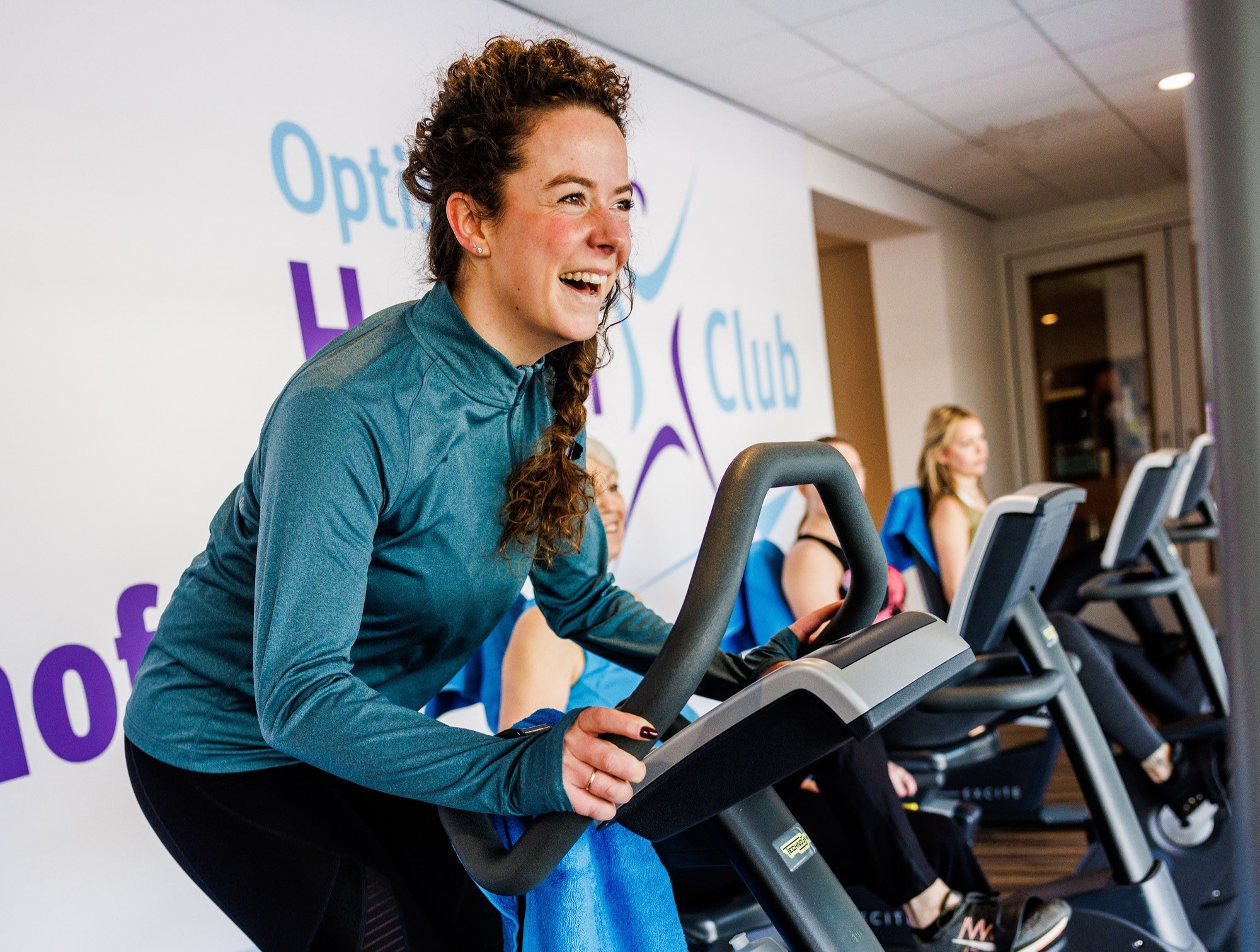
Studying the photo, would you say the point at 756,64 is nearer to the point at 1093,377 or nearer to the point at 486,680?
the point at 486,680

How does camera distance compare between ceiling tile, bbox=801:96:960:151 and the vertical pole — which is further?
ceiling tile, bbox=801:96:960:151

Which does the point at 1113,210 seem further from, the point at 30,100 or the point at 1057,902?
the point at 30,100

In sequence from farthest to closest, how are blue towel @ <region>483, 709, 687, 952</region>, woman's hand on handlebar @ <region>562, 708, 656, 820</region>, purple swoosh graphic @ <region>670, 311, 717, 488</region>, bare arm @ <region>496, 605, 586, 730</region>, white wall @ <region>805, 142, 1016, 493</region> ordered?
white wall @ <region>805, 142, 1016, 493</region> < purple swoosh graphic @ <region>670, 311, 717, 488</region> < bare arm @ <region>496, 605, 586, 730</region> < blue towel @ <region>483, 709, 687, 952</region> < woman's hand on handlebar @ <region>562, 708, 656, 820</region>

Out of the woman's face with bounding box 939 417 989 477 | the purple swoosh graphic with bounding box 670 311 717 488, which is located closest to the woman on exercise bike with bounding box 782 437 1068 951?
the woman's face with bounding box 939 417 989 477

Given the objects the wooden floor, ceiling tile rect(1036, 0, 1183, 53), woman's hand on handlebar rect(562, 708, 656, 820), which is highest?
ceiling tile rect(1036, 0, 1183, 53)

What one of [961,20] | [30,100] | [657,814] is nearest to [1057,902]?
[657,814]

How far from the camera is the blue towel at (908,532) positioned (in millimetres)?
3639

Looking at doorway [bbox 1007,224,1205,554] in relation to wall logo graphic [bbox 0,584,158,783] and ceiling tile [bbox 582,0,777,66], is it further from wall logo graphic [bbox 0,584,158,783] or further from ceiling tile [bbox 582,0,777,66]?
wall logo graphic [bbox 0,584,158,783]

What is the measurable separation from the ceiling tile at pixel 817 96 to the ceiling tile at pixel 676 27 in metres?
0.62

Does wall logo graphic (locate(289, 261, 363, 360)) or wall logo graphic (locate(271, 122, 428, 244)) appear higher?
wall logo graphic (locate(271, 122, 428, 244))

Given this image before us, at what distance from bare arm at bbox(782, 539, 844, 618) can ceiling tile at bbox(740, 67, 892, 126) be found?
7.52ft

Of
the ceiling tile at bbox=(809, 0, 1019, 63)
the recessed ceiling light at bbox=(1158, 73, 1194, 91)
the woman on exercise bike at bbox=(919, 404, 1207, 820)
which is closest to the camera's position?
the woman on exercise bike at bbox=(919, 404, 1207, 820)

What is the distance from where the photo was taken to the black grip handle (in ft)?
2.66

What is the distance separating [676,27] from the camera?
12.4ft
